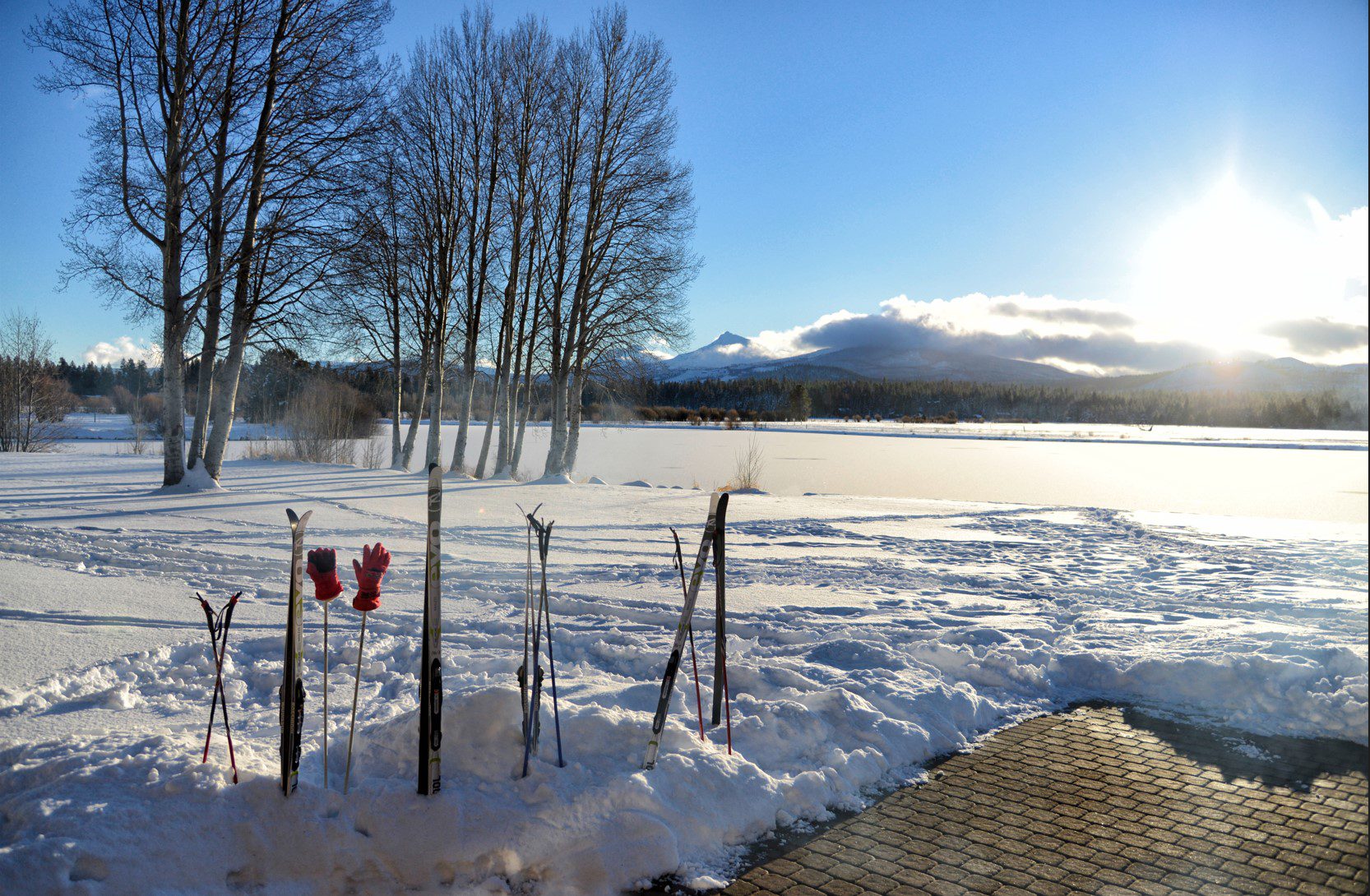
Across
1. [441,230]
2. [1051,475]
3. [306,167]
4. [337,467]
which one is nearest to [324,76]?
[306,167]

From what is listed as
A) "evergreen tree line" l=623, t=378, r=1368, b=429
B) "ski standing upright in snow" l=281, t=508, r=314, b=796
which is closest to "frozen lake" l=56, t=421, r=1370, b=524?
"ski standing upright in snow" l=281, t=508, r=314, b=796

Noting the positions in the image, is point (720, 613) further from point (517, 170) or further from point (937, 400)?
point (937, 400)

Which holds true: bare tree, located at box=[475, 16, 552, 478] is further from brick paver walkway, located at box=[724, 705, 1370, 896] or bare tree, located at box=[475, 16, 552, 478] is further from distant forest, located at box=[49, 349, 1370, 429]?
distant forest, located at box=[49, 349, 1370, 429]

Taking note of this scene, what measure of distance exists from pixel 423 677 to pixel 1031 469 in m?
25.8

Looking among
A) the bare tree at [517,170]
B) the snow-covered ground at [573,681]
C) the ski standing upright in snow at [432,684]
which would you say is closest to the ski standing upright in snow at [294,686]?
the snow-covered ground at [573,681]

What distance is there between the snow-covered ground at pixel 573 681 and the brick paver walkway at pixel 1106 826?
0.25 metres

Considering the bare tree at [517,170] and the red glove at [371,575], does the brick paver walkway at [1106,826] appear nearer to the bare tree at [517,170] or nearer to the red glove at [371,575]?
the red glove at [371,575]

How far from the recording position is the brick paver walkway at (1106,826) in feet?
8.45

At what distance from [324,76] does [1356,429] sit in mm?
13855

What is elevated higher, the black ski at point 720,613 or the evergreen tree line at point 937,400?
the evergreen tree line at point 937,400

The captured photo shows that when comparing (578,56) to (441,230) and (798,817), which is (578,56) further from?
(798,817)

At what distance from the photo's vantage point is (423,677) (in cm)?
278

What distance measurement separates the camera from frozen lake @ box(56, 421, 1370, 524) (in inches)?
616

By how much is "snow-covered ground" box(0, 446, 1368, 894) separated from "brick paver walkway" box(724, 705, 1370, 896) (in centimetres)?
25
